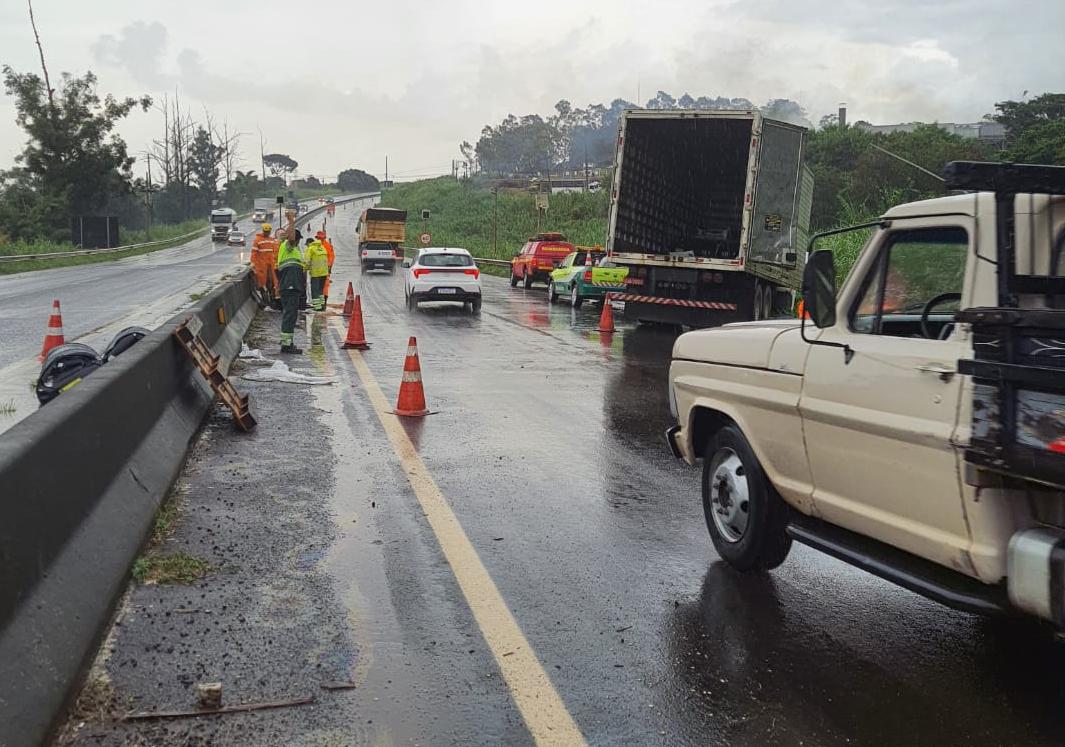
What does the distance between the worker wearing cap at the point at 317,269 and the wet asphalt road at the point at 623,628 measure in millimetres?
12828

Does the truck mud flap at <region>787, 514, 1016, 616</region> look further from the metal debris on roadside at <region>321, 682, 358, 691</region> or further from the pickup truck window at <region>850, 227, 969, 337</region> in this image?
the metal debris on roadside at <region>321, 682, 358, 691</region>

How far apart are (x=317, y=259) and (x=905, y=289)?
17.7 meters

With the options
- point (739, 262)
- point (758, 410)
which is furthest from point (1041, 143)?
point (758, 410)

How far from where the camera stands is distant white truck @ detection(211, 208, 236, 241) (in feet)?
261

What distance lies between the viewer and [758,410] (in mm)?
5078

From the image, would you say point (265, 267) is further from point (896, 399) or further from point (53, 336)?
point (896, 399)

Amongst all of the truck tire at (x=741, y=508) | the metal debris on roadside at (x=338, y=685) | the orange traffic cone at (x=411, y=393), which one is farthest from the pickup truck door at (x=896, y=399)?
the orange traffic cone at (x=411, y=393)

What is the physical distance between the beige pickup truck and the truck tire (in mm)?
11

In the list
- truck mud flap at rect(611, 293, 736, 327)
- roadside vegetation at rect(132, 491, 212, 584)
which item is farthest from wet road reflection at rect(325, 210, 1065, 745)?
truck mud flap at rect(611, 293, 736, 327)

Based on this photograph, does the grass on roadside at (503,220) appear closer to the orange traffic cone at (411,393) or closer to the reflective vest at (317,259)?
the reflective vest at (317,259)

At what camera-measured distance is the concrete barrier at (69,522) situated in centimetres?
332

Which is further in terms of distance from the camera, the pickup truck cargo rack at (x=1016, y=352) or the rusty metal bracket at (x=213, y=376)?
the rusty metal bracket at (x=213, y=376)

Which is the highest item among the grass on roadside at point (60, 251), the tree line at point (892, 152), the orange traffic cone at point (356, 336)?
the tree line at point (892, 152)

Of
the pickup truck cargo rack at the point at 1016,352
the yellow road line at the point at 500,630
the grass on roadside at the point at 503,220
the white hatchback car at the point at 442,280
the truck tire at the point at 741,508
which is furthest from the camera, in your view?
the grass on roadside at the point at 503,220
